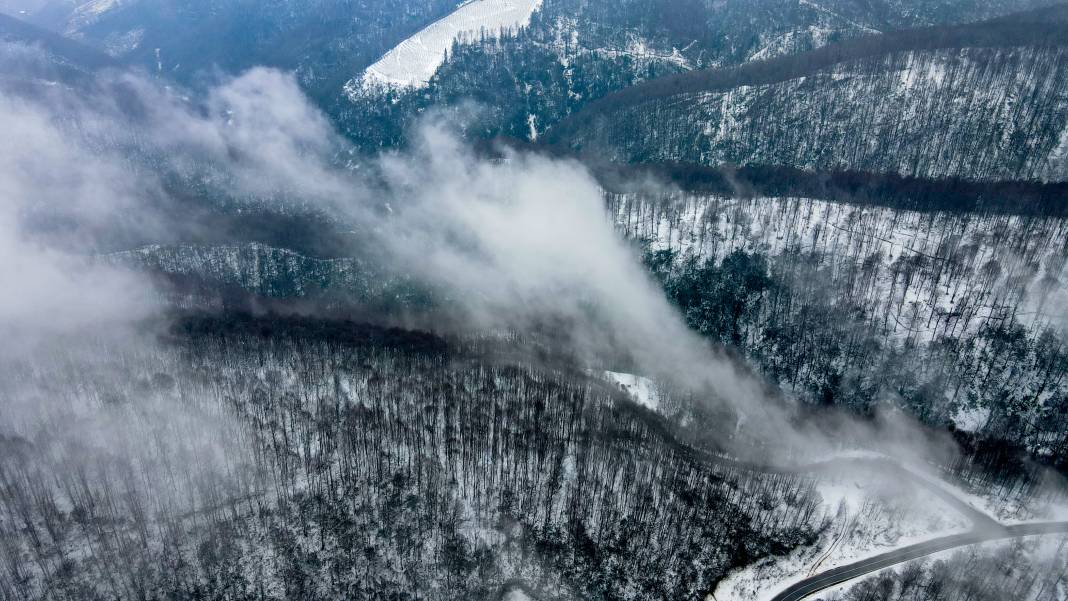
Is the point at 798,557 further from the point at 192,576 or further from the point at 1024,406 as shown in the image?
the point at 192,576

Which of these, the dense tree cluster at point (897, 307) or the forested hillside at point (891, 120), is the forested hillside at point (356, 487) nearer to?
the dense tree cluster at point (897, 307)

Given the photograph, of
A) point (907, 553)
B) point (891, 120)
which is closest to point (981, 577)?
point (907, 553)

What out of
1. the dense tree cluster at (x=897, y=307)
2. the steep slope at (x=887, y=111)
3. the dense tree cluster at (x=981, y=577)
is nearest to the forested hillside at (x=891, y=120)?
the steep slope at (x=887, y=111)

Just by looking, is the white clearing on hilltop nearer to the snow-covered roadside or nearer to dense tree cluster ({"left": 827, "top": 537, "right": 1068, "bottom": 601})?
the snow-covered roadside

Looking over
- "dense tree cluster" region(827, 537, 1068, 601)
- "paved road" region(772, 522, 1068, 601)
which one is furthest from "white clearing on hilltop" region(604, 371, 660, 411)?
"dense tree cluster" region(827, 537, 1068, 601)

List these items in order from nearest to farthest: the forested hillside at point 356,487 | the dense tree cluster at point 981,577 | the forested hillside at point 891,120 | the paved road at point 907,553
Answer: the dense tree cluster at point 981,577
the paved road at point 907,553
the forested hillside at point 356,487
the forested hillside at point 891,120

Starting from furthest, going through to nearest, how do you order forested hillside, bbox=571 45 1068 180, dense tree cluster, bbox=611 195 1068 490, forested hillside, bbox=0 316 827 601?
forested hillside, bbox=571 45 1068 180, dense tree cluster, bbox=611 195 1068 490, forested hillside, bbox=0 316 827 601

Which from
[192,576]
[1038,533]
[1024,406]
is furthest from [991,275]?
[192,576]
